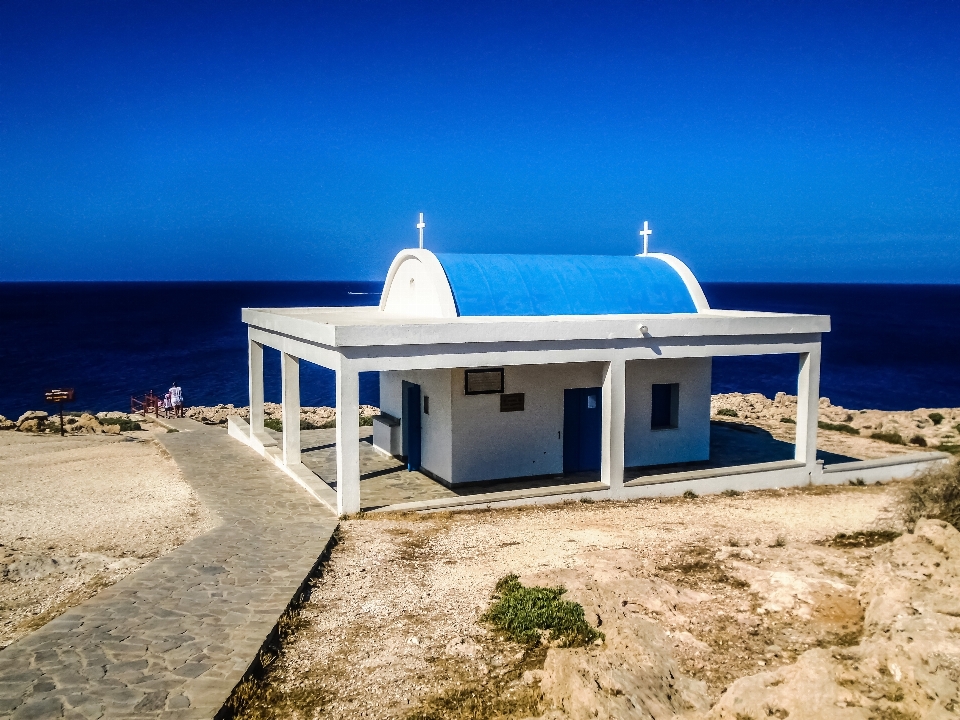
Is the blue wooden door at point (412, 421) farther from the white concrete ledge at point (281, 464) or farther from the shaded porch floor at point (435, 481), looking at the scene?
the white concrete ledge at point (281, 464)

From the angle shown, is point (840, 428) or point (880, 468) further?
point (840, 428)

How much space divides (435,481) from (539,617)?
7.04 m

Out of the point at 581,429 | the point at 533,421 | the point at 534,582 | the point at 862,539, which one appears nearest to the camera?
the point at 534,582

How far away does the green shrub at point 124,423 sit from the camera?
2403cm

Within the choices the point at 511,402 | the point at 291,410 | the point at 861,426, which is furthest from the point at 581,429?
the point at 861,426

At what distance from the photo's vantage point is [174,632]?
8344 millimetres

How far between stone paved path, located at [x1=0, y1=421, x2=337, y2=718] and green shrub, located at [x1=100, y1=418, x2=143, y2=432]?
41.0 ft

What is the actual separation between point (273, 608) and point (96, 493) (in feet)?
25.1

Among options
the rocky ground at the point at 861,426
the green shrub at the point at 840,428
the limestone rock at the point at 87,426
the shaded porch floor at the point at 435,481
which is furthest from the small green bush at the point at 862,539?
the limestone rock at the point at 87,426

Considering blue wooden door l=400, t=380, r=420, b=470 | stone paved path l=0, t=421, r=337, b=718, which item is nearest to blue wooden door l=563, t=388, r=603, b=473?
blue wooden door l=400, t=380, r=420, b=470

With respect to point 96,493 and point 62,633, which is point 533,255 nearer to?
point 96,493

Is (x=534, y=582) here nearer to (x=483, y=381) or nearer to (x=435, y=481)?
(x=483, y=381)

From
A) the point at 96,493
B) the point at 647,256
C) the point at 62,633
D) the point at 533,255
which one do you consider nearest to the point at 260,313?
the point at 96,493

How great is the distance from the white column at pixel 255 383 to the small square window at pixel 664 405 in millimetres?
8913
